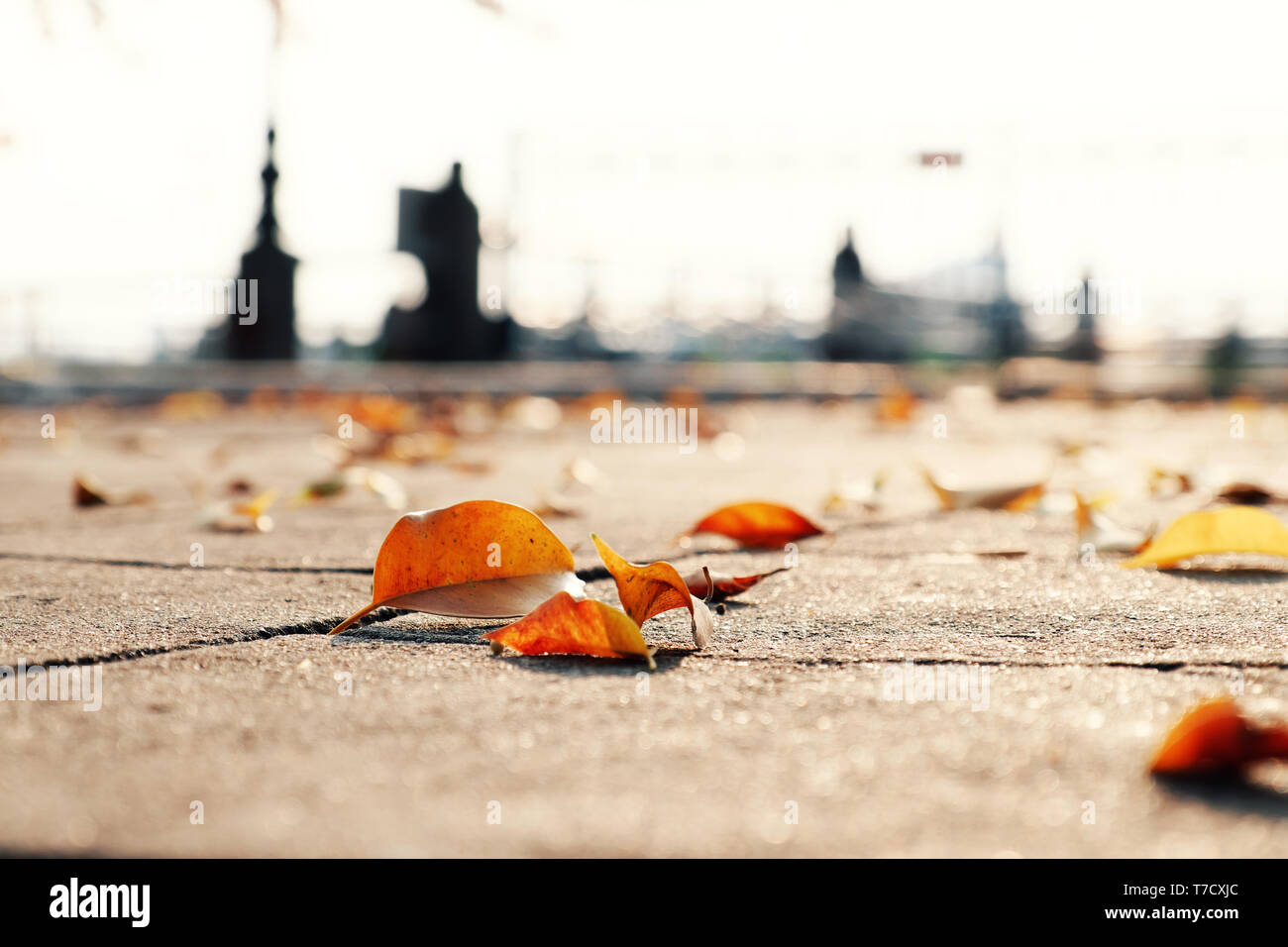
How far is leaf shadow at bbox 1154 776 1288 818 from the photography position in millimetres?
634

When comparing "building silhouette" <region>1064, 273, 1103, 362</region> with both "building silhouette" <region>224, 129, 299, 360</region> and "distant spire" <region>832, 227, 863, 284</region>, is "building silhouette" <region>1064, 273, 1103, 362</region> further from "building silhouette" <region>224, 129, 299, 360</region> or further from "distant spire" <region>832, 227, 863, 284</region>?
"building silhouette" <region>224, 129, 299, 360</region>

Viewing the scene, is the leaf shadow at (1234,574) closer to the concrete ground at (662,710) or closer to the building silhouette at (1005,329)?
the concrete ground at (662,710)

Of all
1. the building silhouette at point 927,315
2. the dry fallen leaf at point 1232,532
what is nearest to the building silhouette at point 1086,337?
the building silhouette at point 927,315

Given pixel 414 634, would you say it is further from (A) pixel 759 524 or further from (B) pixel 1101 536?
(B) pixel 1101 536

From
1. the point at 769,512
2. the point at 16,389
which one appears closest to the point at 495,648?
the point at 769,512

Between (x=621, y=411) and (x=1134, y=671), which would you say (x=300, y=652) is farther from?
(x=621, y=411)

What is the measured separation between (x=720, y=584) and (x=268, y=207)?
952 cm

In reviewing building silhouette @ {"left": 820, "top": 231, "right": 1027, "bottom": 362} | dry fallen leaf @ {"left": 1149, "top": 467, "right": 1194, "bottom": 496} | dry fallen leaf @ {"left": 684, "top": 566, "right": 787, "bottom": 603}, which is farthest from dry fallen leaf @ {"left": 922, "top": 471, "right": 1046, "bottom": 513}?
building silhouette @ {"left": 820, "top": 231, "right": 1027, "bottom": 362}

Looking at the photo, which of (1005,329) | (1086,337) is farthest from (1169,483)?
(1086,337)

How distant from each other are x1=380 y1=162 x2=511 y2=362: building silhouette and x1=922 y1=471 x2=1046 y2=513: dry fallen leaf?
30.6 ft

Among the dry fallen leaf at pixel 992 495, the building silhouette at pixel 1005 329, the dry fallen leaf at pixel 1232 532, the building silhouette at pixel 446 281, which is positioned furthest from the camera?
the building silhouette at pixel 1005 329

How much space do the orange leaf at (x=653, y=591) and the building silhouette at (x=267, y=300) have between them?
9413mm

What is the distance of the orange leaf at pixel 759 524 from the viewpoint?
5.52 feet
